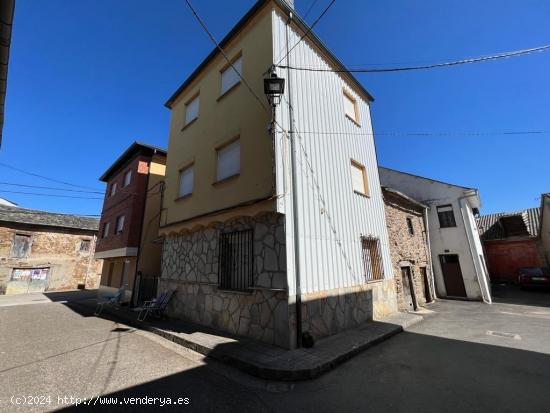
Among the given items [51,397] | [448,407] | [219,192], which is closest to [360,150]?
[219,192]

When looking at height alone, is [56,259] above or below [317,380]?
above

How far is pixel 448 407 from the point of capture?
3334 mm

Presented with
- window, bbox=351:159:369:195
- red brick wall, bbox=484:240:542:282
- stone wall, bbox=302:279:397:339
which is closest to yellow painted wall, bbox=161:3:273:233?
stone wall, bbox=302:279:397:339

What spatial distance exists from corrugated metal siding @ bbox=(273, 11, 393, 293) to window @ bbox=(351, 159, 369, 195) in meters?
0.29

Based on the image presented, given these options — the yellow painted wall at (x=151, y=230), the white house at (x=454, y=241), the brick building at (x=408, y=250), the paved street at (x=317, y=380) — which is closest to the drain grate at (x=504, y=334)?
the paved street at (x=317, y=380)

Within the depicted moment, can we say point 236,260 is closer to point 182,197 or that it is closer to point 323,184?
point 323,184

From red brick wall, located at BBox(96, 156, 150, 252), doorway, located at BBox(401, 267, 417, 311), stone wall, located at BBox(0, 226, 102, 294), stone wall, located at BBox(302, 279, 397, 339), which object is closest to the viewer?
stone wall, located at BBox(302, 279, 397, 339)

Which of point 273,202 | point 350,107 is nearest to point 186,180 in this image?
point 273,202

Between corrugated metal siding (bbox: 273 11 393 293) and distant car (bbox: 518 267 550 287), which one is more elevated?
corrugated metal siding (bbox: 273 11 393 293)

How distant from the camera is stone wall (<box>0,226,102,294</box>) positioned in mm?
20734

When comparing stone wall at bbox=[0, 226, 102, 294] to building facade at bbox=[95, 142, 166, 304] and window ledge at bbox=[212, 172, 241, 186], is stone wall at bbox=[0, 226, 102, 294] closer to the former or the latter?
building facade at bbox=[95, 142, 166, 304]

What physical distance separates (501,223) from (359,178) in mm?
24665

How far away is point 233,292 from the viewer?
6895mm

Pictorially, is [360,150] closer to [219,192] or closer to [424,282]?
[219,192]
